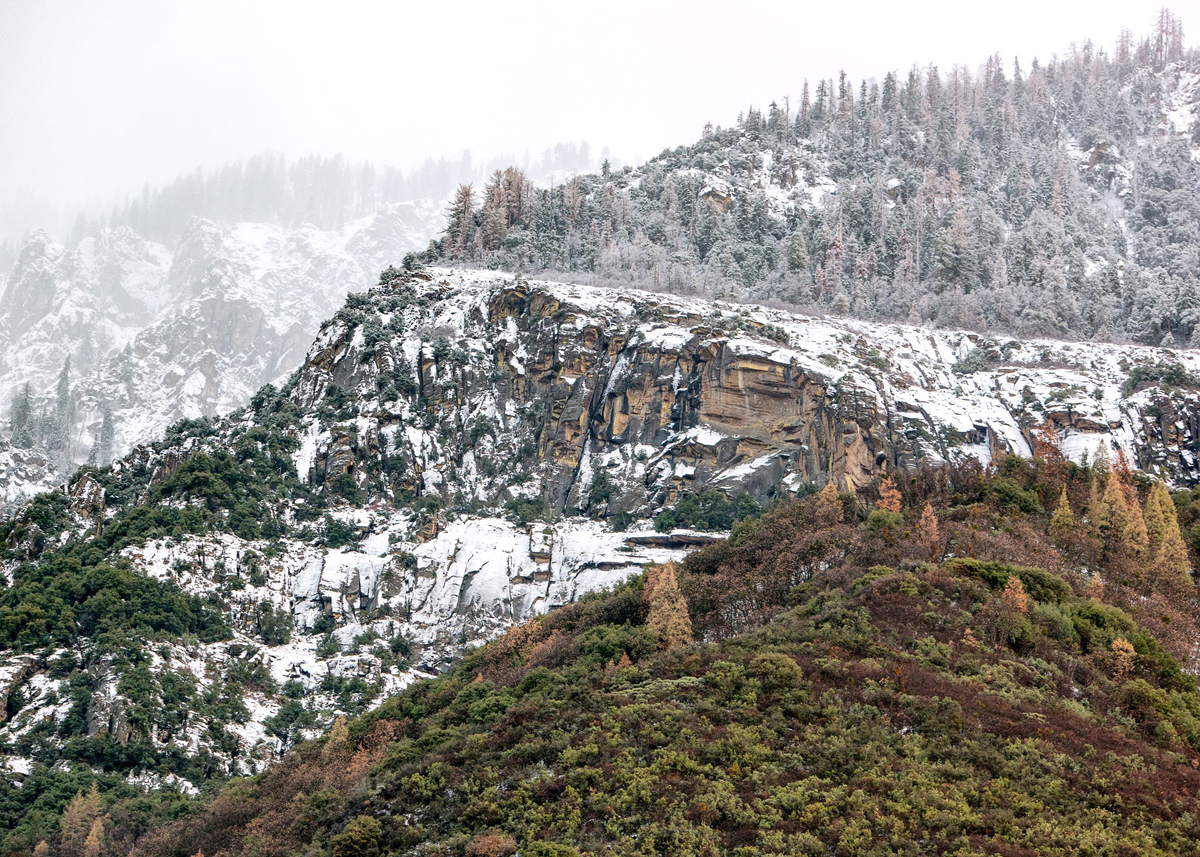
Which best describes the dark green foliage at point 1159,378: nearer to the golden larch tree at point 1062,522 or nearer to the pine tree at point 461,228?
the golden larch tree at point 1062,522

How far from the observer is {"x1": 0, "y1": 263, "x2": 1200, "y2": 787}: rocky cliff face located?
259 feet

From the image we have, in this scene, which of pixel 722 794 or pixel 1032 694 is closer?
pixel 722 794

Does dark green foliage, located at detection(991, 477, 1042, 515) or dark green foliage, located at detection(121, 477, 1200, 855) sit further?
dark green foliage, located at detection(991, 477, 1042, 515)

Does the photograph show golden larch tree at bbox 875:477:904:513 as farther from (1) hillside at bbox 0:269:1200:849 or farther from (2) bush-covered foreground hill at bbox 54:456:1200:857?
(1) hillside at bbox 0:269:1200:849

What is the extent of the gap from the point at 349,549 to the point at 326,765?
3500 centimetres

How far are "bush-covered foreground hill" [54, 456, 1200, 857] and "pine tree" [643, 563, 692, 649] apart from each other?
191 mm

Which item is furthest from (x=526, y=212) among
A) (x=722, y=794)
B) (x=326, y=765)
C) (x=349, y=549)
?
(x=722, y=794)

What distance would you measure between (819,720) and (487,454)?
62.5m

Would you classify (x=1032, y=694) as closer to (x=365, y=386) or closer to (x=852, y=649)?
(x=852, y=649)

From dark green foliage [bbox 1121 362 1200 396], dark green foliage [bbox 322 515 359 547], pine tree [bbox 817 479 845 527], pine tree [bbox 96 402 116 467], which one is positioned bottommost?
pine tree [bbox 96 402 116 467]

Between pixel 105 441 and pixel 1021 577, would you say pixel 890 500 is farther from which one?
pixel 105 441

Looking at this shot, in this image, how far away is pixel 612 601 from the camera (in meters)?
58.8

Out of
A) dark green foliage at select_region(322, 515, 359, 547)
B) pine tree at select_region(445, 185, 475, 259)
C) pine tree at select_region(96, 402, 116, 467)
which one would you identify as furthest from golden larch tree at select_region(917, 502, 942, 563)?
pine tree at select_region(96, 402, 116, 467)

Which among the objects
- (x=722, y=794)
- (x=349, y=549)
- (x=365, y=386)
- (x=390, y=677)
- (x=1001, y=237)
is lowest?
(x=390, y=677)
